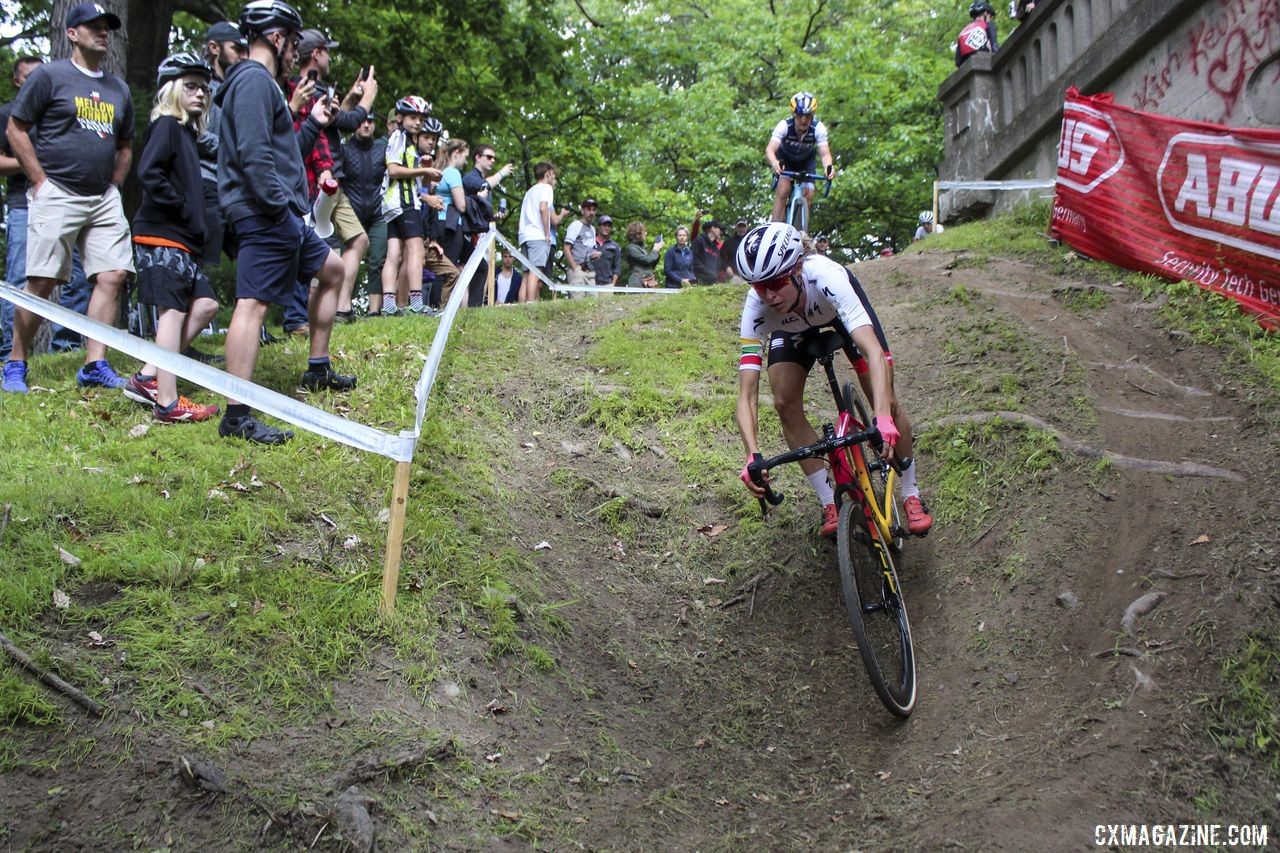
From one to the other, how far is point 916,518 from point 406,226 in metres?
6.52

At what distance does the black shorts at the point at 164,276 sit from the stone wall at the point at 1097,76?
872 centimetres

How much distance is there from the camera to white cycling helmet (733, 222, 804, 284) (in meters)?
5.52

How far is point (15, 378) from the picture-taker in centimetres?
724

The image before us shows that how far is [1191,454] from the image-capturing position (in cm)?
641

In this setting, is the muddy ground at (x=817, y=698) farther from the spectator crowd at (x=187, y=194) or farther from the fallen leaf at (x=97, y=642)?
the spectator crowd at (x=187, y=194)

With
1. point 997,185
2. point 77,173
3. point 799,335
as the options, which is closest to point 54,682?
point 799,335

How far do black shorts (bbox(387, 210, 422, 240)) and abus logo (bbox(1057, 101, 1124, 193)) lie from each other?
6.80 metres

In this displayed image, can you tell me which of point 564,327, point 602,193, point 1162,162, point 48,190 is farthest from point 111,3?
point 602,193

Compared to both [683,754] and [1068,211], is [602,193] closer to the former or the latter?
[1068,211]

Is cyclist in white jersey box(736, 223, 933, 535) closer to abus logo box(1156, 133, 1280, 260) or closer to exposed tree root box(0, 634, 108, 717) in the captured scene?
exposed tree root box(0, 634, 108, 717)

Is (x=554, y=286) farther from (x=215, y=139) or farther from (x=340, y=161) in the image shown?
(x=215, y=139)

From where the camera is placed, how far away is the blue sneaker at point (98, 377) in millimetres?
7223

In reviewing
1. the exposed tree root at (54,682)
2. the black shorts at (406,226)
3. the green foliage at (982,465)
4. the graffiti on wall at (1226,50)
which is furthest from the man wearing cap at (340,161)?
the graffiti on wall at (1226,50)

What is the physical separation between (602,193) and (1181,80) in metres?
17.9
